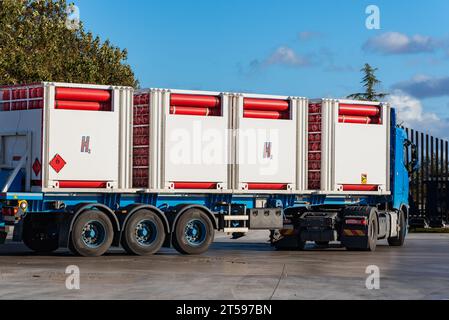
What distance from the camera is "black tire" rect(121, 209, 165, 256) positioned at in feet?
71.2

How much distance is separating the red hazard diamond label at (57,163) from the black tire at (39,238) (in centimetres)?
172

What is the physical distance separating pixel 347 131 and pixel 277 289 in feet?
36.0

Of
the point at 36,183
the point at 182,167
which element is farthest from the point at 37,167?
the point at 182,167

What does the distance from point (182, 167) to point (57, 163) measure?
3.08 m

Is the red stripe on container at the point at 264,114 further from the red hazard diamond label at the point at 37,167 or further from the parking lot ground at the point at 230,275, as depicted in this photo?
the red hazard diamond label at the point at 37,167

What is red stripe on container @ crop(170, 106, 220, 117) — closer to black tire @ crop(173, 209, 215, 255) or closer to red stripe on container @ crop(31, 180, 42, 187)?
black tire @ crop(173, 209, 215, 255)

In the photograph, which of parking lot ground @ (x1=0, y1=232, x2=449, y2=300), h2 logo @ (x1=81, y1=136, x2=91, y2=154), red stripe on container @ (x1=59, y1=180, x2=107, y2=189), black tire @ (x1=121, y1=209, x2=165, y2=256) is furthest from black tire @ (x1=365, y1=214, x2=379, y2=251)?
h2 logo @ (x1=81, y1=136, x2=91, y2=154)

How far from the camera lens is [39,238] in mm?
22891

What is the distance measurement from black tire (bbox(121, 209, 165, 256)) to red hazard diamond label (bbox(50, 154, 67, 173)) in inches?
78.2

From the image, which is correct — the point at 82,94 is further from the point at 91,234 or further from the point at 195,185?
the point at 195,185

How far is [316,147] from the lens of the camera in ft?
80.8

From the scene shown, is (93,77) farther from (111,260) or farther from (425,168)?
(111,260)

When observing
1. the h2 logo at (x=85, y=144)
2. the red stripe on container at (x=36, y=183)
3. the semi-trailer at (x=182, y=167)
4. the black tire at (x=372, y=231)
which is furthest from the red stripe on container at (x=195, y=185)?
the black tire at (x=372, y=231)
